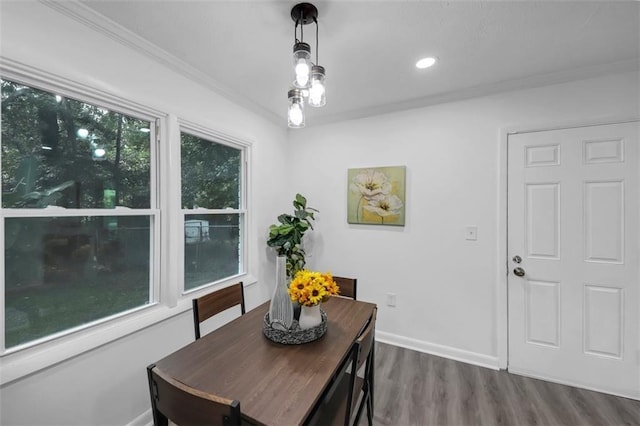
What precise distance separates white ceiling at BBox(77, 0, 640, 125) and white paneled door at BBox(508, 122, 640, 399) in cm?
57

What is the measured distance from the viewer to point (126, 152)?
1.74 metres

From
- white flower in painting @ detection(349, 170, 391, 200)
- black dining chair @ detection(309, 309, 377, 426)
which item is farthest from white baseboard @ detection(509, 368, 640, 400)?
white flower in painting @ detection(349, 170, 391, 200)

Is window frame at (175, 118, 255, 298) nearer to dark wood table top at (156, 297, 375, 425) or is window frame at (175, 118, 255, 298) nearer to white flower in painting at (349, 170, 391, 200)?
dark wood table top at (156, 297, 375, 425)

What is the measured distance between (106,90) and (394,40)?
177cm

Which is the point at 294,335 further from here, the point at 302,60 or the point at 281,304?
the point at 302,60

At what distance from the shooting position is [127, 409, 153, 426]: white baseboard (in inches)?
64.6

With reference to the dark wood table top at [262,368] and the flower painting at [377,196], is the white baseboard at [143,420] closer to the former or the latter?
the dark wood table top at [262,368]

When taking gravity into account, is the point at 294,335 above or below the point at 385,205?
below

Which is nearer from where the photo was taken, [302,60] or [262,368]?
[262,368]

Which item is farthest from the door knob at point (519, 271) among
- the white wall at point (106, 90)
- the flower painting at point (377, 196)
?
the white wall at point (106, 90)

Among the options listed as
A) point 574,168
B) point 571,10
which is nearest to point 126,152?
point 571,10

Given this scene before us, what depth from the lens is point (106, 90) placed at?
1.53 meters

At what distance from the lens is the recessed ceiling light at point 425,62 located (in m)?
1.88

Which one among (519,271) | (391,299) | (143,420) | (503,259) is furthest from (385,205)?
(143,420)
